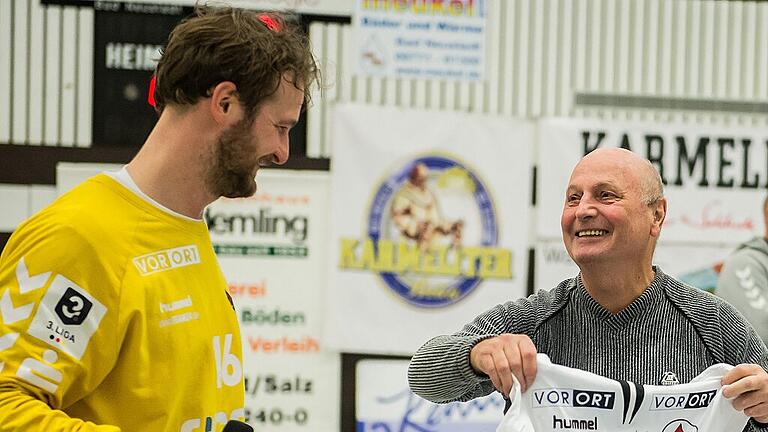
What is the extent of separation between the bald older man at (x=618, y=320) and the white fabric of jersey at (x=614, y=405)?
4cm

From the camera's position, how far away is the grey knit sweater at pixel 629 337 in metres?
2.13

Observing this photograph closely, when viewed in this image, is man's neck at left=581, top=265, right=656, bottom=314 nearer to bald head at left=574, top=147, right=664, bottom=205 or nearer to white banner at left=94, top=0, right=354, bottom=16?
bald head at left=574, top=147, right=664, bottom=205

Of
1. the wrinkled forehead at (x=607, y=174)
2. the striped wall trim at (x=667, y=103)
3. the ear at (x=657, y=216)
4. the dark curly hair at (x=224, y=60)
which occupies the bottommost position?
the ear at (x=657, y=216)

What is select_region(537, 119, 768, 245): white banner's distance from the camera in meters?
5.91

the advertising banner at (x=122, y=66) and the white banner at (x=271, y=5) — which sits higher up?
the white banner at (x=271, y=5)

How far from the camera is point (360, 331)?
568cm

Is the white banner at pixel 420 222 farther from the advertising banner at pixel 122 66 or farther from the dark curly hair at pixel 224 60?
the dark curly hair at pixel 224 60

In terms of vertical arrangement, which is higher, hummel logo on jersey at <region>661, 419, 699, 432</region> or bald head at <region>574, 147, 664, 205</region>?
bald head at <region>574, 147, 664, 205</region>

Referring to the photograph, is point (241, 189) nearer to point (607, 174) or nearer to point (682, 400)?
point (607, 174)

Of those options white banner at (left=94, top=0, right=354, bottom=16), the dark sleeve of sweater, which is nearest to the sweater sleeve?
the dark sleeve of sweater

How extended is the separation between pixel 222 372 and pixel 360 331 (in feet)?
12.4

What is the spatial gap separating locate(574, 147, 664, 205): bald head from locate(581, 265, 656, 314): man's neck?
0.16 m

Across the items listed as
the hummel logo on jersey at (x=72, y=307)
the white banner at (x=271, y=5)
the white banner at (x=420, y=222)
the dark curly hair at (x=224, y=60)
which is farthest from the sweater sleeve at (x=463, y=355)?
the white banner at (x=271, y=5)

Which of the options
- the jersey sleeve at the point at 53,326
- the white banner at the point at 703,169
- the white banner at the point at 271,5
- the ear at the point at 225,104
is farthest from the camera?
the white banner at the point at 703,169
